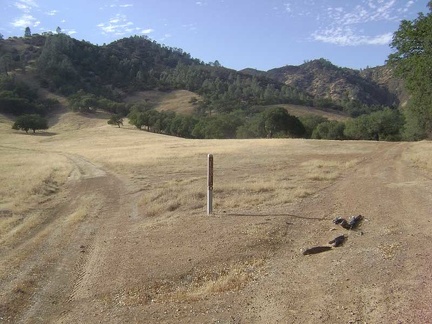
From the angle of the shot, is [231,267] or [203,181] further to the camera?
[203,181]

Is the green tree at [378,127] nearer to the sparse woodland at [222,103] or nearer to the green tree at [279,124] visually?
the sparse woodland at [222,103]

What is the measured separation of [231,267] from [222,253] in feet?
2.42

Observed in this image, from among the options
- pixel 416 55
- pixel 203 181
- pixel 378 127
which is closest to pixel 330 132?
pixel 378 127

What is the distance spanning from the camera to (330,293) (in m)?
6.68

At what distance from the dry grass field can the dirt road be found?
0.03 metres

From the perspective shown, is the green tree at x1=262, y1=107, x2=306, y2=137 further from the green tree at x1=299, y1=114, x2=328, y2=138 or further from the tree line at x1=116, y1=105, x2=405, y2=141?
the green tree at x1=299, y1=114, x2=328, y2=138

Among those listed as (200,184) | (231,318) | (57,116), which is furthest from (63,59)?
(231,318)

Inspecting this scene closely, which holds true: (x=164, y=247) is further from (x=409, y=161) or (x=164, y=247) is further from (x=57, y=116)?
(x=57, y=116)

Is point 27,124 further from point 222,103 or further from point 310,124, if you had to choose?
point 222,103

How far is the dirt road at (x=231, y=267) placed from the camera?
643 centimetres

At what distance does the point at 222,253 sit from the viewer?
919 centimetres

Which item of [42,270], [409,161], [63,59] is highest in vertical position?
[63,59]

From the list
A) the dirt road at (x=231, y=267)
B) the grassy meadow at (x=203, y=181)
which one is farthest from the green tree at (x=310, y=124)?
the dirt road at (x=231, y=267)

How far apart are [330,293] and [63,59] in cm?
20143
